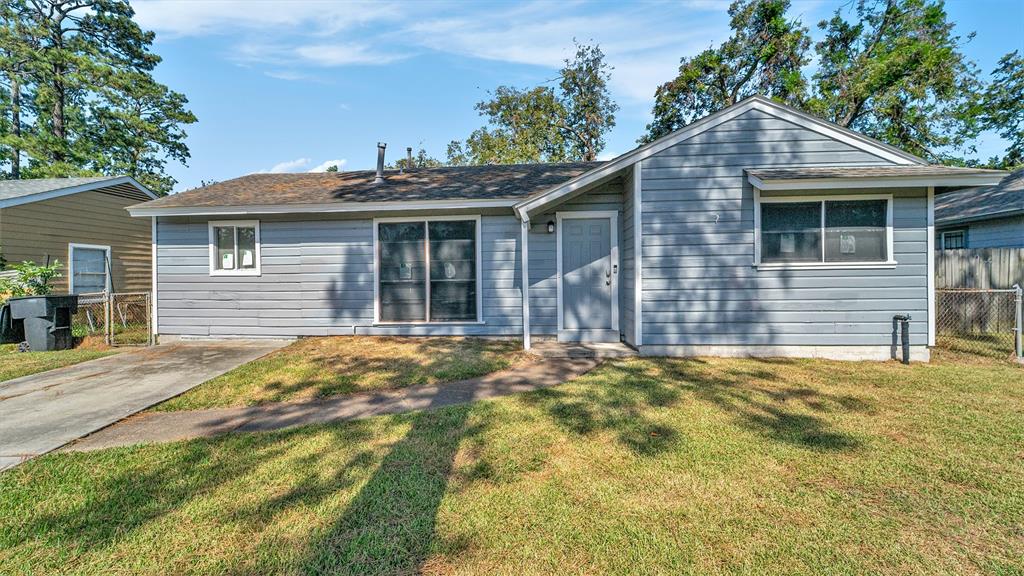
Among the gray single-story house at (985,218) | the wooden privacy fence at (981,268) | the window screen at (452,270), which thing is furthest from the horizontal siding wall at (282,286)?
the gray single-story house at (985,218)

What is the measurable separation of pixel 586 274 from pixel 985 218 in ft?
36.0

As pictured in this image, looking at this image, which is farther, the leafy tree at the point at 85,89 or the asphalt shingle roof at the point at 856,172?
the leafy tree at the point at 85,89

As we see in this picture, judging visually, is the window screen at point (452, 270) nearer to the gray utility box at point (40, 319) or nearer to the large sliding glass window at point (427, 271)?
the large sliding glass window at point (427, 271)

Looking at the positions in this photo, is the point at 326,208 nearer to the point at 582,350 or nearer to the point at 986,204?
the point at 582,350

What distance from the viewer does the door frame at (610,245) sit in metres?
7.26

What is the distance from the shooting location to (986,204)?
1092 cm

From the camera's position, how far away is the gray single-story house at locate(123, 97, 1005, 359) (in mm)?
6207

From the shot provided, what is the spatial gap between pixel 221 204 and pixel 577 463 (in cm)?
801

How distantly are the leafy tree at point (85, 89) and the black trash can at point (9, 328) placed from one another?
14559 millimetres

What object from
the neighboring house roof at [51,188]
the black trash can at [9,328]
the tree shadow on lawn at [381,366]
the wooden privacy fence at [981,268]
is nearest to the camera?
the tree shadow on lawn at [381,366]

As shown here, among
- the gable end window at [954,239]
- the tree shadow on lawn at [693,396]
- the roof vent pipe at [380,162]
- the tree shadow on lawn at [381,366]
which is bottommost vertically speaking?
the tree shadow on lawn at [693,396]

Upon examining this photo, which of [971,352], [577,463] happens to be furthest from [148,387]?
[971,352]

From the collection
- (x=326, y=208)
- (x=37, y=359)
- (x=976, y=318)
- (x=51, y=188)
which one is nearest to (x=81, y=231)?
(x=51, y=188)

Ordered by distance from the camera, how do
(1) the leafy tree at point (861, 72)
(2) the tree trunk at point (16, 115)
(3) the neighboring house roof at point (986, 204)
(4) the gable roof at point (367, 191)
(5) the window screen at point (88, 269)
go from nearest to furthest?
1. (4) the gable roof at point (367, 191)
2. (3) the neighboring house roof at point (986, 204)
3. (5) the window screen at point (88, 269)
4. (1) the leafy tree at point (861, 72)
5. (2) the tree trunk at point (16, 115)
